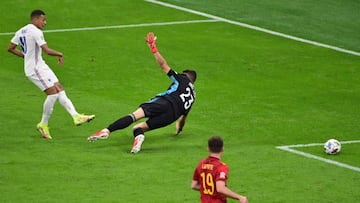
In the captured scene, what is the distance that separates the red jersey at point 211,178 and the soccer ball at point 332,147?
712 centimetres

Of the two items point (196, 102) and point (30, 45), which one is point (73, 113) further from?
point (196, 102)

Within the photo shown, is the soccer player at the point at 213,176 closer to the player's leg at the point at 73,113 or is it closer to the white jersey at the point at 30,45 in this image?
the player's leg at the point at 73,113

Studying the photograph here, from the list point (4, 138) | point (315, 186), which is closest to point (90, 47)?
point (4, 138)

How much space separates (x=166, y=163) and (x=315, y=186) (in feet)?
9.97

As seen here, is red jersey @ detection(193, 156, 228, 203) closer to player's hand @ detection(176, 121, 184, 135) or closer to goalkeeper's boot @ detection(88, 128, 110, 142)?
goalkeeper's boot @ detection(88, 128, 110, 142)

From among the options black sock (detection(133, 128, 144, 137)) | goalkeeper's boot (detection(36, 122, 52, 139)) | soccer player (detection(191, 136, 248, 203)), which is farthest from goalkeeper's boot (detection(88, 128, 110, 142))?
soccer player (detection(191, 136, 248, 203))

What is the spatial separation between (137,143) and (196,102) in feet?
16.0

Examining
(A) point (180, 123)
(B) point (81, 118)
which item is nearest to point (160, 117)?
(A) point (180, 123)

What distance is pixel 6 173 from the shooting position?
71.5 ft

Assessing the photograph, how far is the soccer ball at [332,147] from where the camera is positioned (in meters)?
23.4

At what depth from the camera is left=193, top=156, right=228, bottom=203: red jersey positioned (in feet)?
54.1

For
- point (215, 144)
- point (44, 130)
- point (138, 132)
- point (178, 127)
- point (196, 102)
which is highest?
point (215, 144)

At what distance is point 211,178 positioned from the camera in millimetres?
16531

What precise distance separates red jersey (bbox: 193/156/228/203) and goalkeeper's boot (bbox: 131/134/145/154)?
6.74 metres
